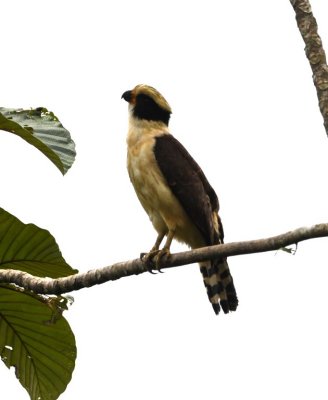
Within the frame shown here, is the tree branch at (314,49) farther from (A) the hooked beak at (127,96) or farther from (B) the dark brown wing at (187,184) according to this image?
(A) the hooked beak at (127,96)

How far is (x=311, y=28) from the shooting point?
388 centimetres

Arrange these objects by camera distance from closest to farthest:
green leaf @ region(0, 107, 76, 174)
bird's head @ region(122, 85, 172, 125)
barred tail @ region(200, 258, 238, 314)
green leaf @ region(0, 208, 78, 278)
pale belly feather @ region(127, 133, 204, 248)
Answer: green leaf @ region(0, 107, 76, 174), green leaf @ region(0, 208, 78, 278), pale belly feather @ region(127, 133, 204, 248), barred tail @ region(200, 258, 238, 314), bird's head @ region(122, 85, 172, 125)

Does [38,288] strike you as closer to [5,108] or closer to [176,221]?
[5,108]

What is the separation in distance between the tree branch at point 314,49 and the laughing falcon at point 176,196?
1614 millimetres

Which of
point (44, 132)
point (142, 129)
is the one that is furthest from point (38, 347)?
point (142, 129)

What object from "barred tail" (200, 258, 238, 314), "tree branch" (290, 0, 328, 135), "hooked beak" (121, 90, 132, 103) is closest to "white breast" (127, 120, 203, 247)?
"barred tail" (200, 258, 238, 314)

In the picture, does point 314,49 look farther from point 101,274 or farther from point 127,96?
point 127,96

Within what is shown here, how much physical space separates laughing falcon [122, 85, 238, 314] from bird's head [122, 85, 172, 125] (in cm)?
Answer: 5

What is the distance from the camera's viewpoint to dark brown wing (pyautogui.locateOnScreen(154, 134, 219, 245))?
5410 mm

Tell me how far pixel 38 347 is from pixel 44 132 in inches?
38.2

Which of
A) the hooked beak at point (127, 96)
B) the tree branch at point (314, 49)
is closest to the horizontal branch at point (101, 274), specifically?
the tree branch at point (314, 49)

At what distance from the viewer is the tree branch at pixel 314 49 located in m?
3.62

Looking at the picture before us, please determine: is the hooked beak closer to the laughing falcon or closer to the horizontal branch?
the laughing falcon

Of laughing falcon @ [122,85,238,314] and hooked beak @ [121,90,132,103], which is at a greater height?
hooked beak @ [121,90,132,103]
